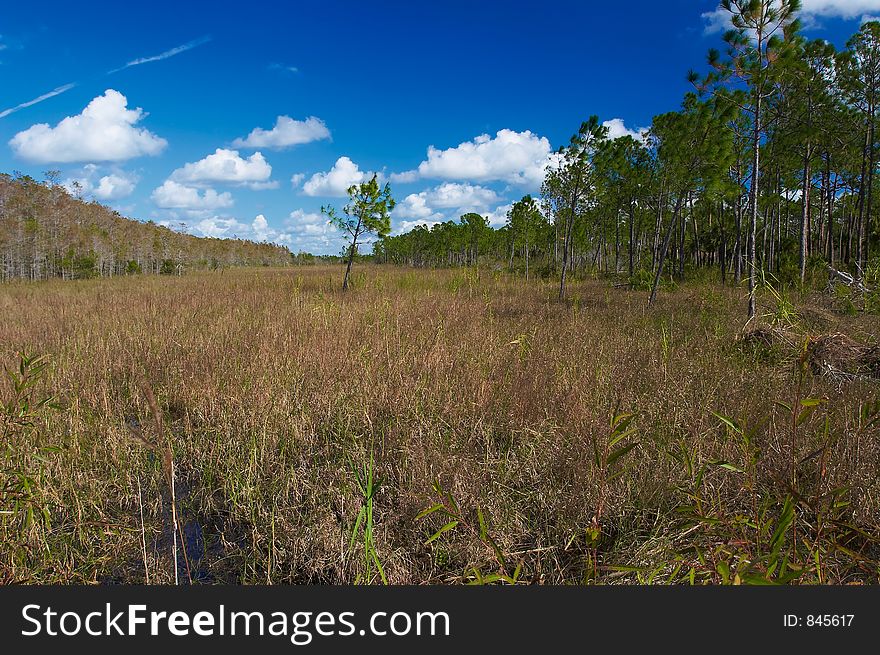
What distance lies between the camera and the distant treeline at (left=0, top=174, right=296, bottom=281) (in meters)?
40.1

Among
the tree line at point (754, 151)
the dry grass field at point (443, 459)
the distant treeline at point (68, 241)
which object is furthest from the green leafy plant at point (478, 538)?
the distant treeline at point (68, 241)

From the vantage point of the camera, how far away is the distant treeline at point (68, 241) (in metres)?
40.1

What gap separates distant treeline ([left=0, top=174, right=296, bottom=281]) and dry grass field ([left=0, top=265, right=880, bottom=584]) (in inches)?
1898

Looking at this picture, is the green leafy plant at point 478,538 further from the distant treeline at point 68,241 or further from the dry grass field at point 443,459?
the distant treeline at point 68,241

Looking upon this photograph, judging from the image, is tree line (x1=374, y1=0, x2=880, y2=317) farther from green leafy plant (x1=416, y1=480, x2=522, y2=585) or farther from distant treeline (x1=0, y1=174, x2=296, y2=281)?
distant treeline (x1=0, y1=174, x2=296, y2=281)

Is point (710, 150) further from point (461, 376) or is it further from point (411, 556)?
point (411, 556)

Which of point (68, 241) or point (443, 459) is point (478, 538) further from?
point (68, 241)

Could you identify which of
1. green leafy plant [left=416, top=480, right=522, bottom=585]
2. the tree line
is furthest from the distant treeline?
green leafy plant [left=416, top=480, right=522, bottom=585]

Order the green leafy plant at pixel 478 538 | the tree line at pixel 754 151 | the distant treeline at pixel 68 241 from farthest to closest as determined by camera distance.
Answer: the distant treeline at pixel 68 241 < the tree line at pixel 754 151 < the green leafy plant at pixel 478 538

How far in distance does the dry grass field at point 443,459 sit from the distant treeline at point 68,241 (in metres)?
48.2

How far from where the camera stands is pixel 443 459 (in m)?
2.91

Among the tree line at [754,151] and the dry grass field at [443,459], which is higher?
the tree line at [754,151]

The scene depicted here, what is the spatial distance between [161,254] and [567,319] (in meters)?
64.7

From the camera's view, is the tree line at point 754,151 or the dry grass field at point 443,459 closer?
the dry grass field at point 443,459
